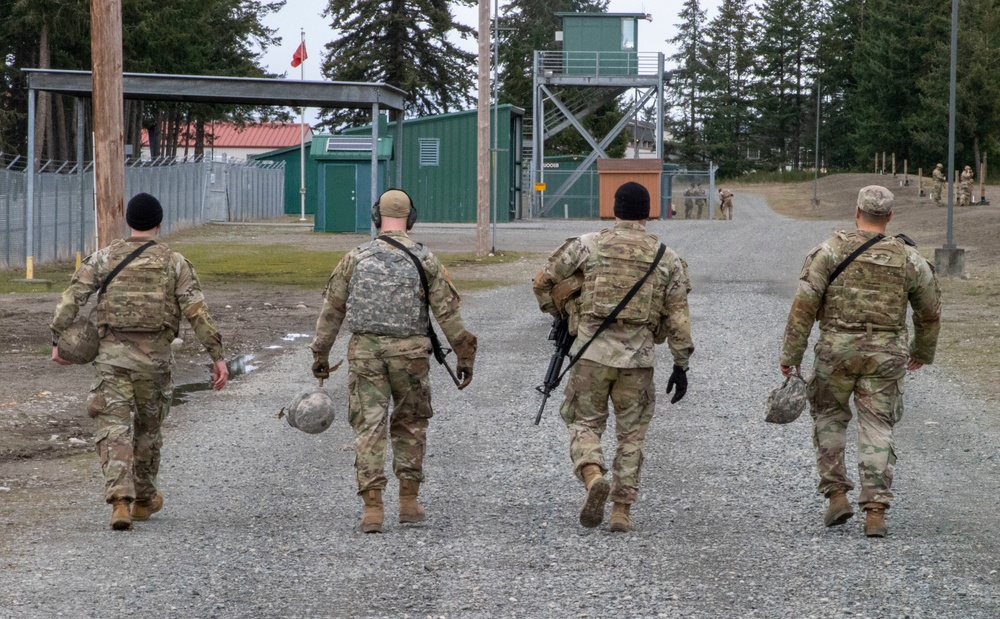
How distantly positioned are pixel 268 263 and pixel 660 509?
20891 mm

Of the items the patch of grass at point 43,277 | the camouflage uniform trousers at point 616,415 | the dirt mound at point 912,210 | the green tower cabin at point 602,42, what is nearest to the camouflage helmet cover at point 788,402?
the camouflage uniform trousers at point 616,415

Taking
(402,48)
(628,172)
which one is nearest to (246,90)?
(628,172)

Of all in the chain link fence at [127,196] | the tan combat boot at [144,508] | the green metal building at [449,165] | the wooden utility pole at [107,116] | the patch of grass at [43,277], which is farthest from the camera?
the green metal building at [449,165]

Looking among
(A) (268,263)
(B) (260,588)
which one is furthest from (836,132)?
(B) (260,588)

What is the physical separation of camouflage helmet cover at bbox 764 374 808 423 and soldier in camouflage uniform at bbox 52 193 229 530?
9.83 feet

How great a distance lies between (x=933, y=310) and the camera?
680 centimetres

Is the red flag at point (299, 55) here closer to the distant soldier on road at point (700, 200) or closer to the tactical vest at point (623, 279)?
the distant soldier on road at point (700, 200)

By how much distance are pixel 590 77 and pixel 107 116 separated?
38749 millimetres

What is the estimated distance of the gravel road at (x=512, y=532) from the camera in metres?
5.35

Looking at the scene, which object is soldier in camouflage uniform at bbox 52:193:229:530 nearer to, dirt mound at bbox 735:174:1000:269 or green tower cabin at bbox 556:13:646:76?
dirt mound at bbox 735:174:1000:269

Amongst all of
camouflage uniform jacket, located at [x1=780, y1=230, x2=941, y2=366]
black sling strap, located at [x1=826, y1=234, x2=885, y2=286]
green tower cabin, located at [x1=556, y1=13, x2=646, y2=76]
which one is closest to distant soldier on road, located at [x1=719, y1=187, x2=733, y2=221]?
green tower cabin, located at [x1=556, y1=13, x2=646, y2=76]

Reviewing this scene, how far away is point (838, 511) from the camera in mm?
6492

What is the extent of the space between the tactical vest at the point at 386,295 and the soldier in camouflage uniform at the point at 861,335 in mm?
2017

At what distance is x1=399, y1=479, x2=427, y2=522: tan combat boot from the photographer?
22.0ft
